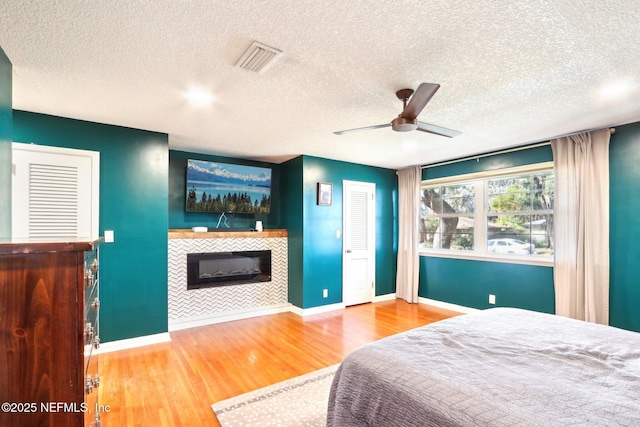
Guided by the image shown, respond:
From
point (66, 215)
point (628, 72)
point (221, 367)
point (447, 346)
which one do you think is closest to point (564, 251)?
point (628, 72)

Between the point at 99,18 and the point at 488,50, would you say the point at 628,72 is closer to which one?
the point at 488,50

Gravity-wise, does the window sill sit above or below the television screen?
below

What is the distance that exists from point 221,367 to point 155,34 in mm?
2731

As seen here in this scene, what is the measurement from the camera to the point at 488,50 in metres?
1.83

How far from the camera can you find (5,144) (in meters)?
1.96

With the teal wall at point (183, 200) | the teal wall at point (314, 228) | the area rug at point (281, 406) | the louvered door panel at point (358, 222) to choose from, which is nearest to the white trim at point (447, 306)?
the louvered door panel at point (358, 222)

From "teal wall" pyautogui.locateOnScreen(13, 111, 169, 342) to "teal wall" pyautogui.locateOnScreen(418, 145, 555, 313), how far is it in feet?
13.4

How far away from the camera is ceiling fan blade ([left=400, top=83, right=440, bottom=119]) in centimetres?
189

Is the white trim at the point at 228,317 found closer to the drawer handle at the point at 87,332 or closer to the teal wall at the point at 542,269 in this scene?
the teal wall at the point at 542,269

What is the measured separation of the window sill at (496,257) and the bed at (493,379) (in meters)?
2.05

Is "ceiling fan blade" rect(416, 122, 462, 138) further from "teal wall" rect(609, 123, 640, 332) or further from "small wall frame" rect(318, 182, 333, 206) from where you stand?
"small wall frame" rect(318, 182, 333, 206)

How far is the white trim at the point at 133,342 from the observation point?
3133 millimetres

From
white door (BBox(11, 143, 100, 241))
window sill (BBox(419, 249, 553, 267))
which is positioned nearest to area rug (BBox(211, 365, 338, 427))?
white door (BBox(11, 143, 100, 241))

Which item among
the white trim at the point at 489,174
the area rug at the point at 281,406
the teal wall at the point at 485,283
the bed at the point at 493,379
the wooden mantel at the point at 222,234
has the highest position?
the white trim at the point at 489,174
